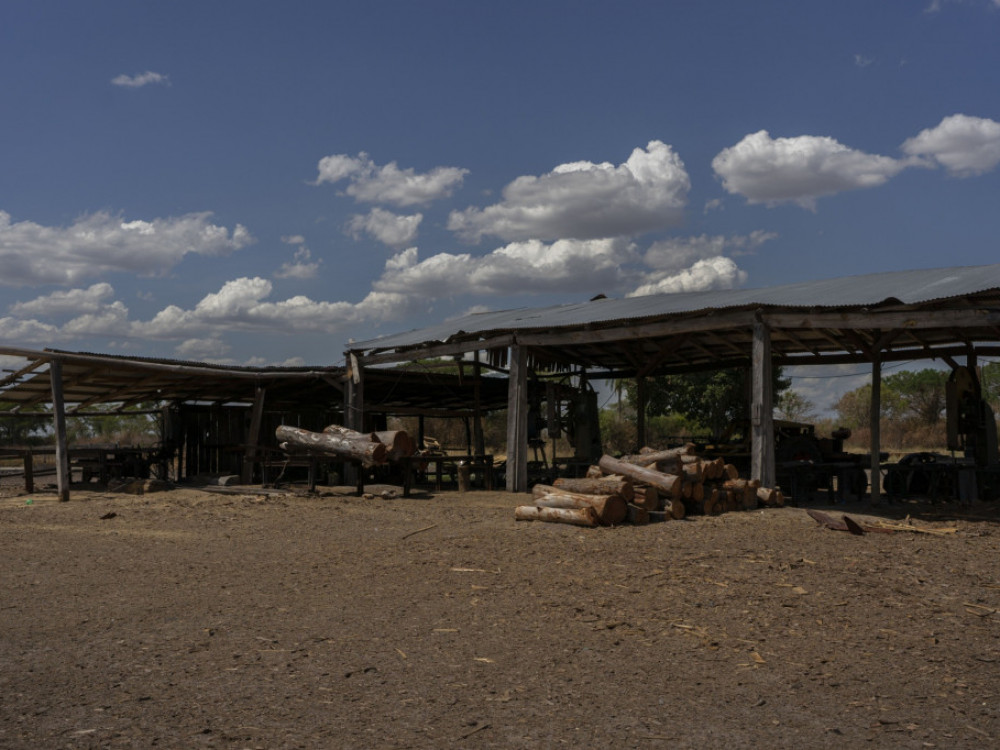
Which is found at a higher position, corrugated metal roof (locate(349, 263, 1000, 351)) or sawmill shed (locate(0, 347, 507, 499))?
corrugated metal roof (locate(349, 263, 1000, 351))

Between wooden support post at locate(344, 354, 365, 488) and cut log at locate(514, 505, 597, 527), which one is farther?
wooden support post at locate(344, 354, 365, 488)

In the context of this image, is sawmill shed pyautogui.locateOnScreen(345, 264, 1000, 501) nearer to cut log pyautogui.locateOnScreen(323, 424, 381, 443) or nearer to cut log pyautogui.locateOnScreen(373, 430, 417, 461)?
cut log pyautogui.locateOnScreen(373, 430, 417, 461)

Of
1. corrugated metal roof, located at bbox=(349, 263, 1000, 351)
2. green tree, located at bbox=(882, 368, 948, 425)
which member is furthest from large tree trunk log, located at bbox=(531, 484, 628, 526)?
green tree, located at bbox=(882, 368, 948, 425)

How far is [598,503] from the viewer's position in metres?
10.4

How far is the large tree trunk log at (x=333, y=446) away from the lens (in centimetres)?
1496

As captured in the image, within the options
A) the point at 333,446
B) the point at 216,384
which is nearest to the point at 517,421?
Answer: the point at 333,446

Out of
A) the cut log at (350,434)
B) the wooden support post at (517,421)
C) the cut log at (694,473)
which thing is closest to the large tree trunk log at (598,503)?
the cut log at (694,473)

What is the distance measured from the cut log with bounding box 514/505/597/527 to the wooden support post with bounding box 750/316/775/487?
3.30 meters

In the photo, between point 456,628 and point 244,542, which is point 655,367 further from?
point 456,628

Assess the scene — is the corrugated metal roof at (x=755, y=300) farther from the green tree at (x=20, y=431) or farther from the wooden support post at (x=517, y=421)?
the green tree at (x=20, y=431)

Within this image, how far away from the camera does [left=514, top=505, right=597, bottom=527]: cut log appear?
→ 34.1 feet

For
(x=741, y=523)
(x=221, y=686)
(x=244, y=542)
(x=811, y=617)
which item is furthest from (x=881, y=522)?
(x=221, y=686)

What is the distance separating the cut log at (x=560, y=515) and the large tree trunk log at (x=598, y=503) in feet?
0.27

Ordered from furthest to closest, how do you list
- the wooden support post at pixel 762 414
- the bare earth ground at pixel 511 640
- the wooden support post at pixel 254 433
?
the wooden support post at pixel 254 433, the wooden support post at pixel 762 414, the bare earth ground at pixel 511 640
